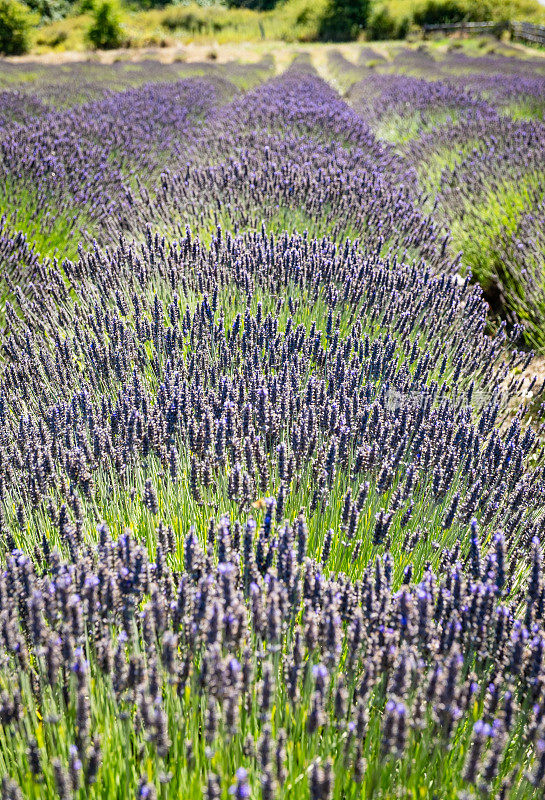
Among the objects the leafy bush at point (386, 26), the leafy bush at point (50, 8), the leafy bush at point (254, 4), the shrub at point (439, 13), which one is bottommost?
the leafy bush at point (50, 8)

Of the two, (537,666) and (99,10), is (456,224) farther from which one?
(99,10)

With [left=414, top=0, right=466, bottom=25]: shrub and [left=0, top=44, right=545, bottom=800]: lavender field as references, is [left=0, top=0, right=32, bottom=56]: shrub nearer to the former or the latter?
[left=414, top=0, right=466, bottom=25]: shrub

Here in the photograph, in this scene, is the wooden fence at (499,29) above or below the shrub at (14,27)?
above

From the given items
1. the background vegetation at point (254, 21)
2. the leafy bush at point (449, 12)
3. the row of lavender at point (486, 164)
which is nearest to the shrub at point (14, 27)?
the background vegetation at point (254, 21)

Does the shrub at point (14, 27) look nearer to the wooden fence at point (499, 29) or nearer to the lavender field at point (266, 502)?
the wooden fence at point (499, 29)

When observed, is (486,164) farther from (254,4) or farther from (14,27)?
(254,4)

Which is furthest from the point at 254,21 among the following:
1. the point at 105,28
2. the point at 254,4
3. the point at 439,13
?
the point at 439,13

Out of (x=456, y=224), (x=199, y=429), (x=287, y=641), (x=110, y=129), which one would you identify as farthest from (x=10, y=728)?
(x=110, y=129)
